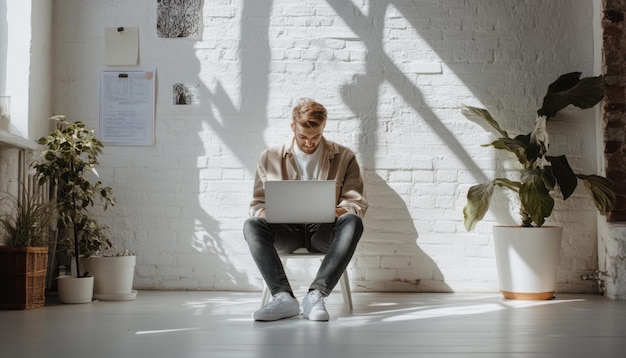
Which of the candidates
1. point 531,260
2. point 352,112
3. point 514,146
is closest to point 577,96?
point 514,146

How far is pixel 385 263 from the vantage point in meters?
4.27

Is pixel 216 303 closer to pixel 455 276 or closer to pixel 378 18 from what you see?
pixel 455 276

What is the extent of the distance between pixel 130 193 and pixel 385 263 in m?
1.54

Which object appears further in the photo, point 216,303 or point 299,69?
point 299,69

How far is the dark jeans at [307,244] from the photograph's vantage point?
327 cm

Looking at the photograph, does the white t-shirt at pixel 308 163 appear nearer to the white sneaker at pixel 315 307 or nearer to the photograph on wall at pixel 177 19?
the white sneaker at pixel 315 307

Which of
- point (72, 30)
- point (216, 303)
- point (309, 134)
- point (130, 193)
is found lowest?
point (216, 303)

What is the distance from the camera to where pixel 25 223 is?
355cm

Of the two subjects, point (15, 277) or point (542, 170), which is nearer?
point (15, 277)

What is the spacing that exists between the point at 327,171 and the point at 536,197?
108cm

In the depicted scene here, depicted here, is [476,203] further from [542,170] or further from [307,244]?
[307,244]

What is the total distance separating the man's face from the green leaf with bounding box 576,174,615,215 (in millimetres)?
1391

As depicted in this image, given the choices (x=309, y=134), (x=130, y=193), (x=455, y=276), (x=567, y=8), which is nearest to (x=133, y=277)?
(x=130, y=193)

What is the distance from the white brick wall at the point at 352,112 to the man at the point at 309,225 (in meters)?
0.45
